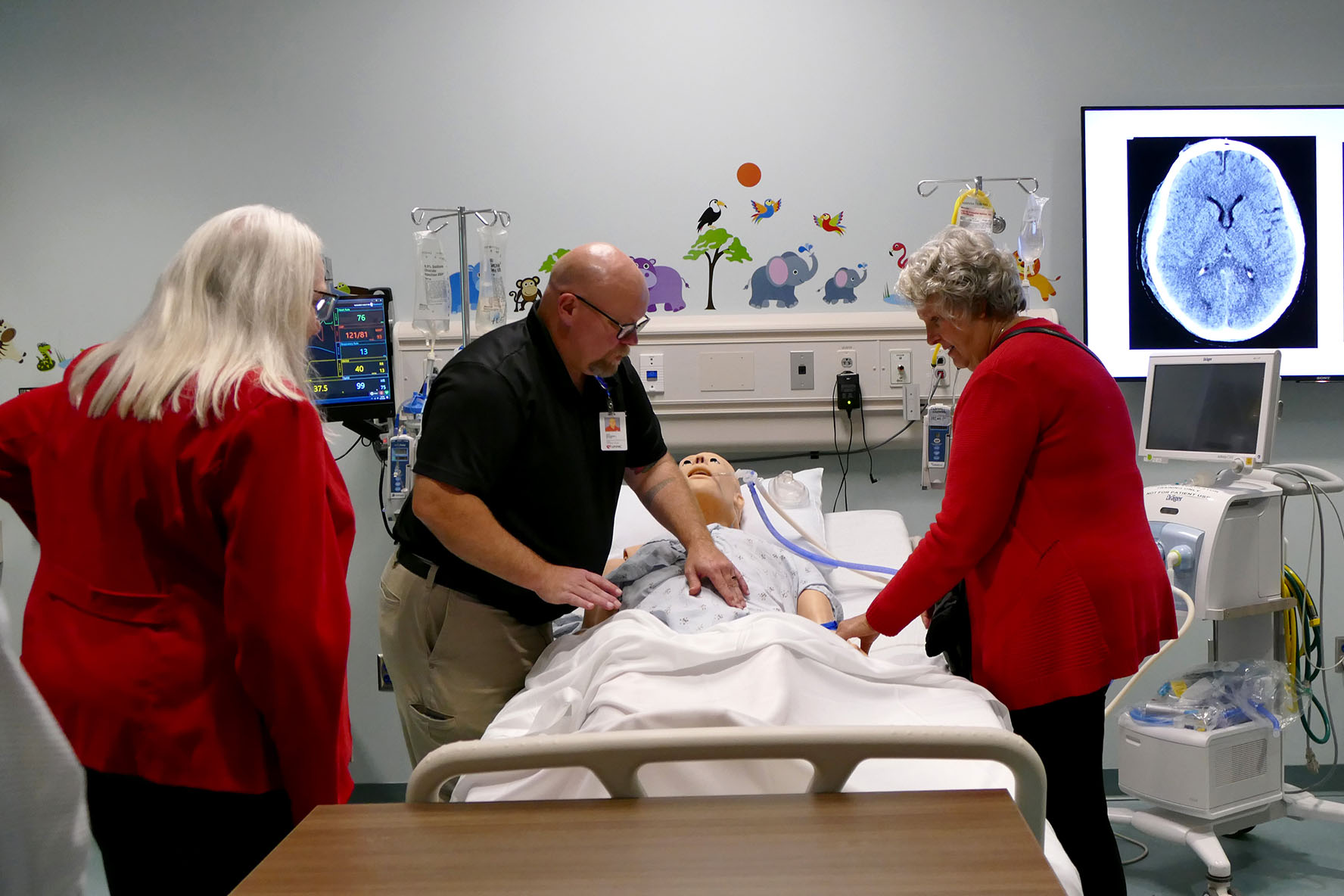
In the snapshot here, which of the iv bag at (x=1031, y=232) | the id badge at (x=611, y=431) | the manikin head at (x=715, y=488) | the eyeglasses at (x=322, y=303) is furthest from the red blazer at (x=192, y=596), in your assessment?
the iv bag at (x=1031, y=232)

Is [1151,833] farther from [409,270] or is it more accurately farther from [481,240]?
[409,270]

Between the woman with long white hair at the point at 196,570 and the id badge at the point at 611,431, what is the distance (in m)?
0.92

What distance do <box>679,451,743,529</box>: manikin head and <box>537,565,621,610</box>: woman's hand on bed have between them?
0.86 metres

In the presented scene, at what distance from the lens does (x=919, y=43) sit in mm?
3479

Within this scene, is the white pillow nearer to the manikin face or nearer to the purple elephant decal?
the purple elephant decal

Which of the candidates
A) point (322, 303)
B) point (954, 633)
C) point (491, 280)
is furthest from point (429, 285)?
point (954, 633)

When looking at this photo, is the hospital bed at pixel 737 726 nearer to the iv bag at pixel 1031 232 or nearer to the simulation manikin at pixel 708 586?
the simulation manikin at pixel 708 586

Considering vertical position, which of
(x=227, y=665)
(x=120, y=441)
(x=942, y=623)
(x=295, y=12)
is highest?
(x=295, y=12)

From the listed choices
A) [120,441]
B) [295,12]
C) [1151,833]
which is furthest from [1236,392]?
[295,12]

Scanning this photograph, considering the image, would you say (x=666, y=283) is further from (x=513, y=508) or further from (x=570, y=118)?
(x=513, y=508)

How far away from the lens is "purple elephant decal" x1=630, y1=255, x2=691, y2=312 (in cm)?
357

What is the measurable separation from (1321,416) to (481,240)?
2.93 metres

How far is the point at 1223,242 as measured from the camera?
3441 millimetres

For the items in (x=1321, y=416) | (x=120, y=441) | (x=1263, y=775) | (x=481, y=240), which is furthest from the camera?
(x=1321, y=416)
